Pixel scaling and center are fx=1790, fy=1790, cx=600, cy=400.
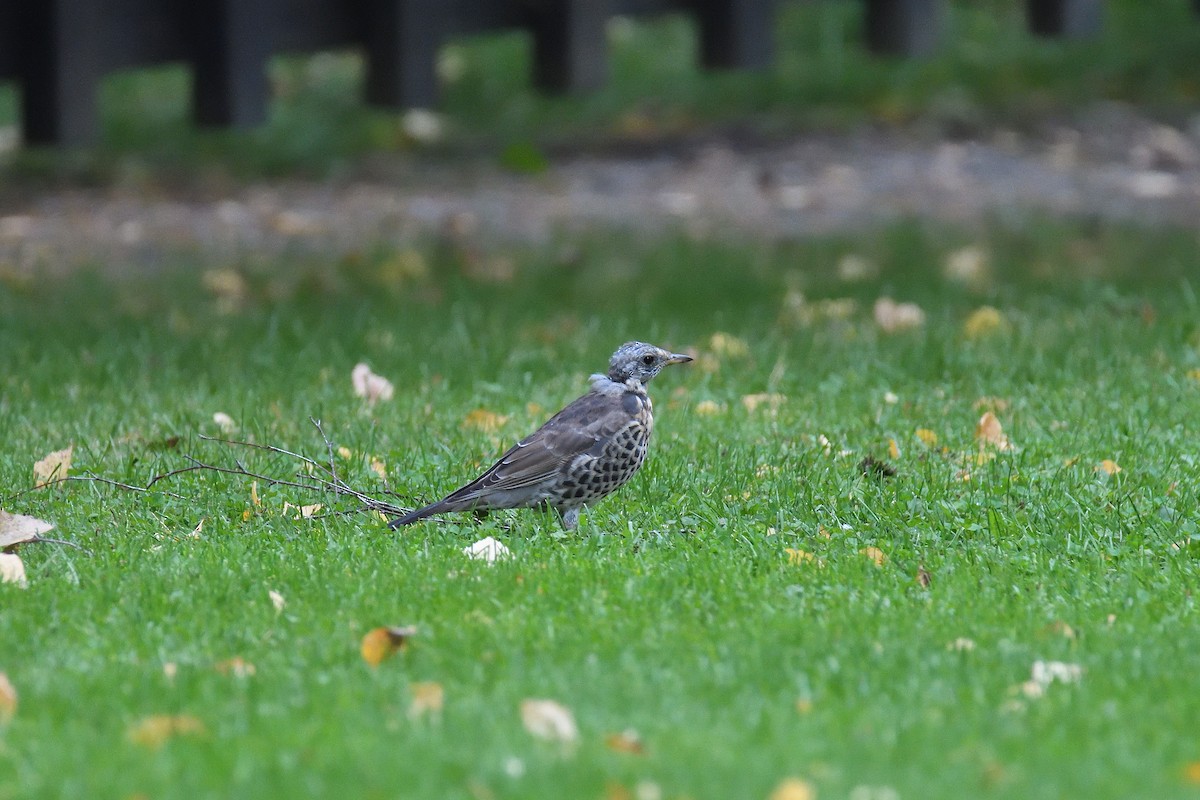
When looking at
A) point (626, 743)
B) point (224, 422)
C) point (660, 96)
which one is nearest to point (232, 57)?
point (660, 96)

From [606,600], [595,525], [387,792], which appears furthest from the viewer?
[595,525]

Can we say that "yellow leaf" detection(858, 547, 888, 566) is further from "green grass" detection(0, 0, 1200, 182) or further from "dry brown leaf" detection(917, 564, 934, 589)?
"green grass" detection(0, 0, 1200, 182)

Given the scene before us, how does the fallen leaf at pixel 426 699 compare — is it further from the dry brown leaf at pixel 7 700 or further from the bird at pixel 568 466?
the bird at pixel 568 466

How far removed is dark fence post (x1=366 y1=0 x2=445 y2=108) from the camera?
1338 cm

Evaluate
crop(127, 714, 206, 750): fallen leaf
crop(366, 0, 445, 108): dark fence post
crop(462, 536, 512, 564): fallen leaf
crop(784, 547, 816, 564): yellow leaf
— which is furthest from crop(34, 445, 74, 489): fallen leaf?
crop(366, 0, 445, 108): dark fence post

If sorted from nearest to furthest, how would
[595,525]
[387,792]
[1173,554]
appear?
[387,792] → [1173,554] → [595,525]

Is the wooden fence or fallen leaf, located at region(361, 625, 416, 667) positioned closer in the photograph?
fallen leaf, located at region(361, 625, 416, 667)

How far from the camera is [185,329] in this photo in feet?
27.7

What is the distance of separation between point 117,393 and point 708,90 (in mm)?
9153

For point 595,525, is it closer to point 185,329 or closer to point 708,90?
point 185,329

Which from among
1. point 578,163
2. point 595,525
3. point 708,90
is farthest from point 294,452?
point 708,90

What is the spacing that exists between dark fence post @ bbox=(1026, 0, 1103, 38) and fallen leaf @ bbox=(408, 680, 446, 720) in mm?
14642

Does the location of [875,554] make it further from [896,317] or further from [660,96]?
[660,96]

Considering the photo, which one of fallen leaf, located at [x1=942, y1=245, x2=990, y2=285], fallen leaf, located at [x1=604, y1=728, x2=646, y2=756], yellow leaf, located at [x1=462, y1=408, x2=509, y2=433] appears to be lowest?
fallen leaf, located at [x1=942, y1=245, x2=990, y2=285]
